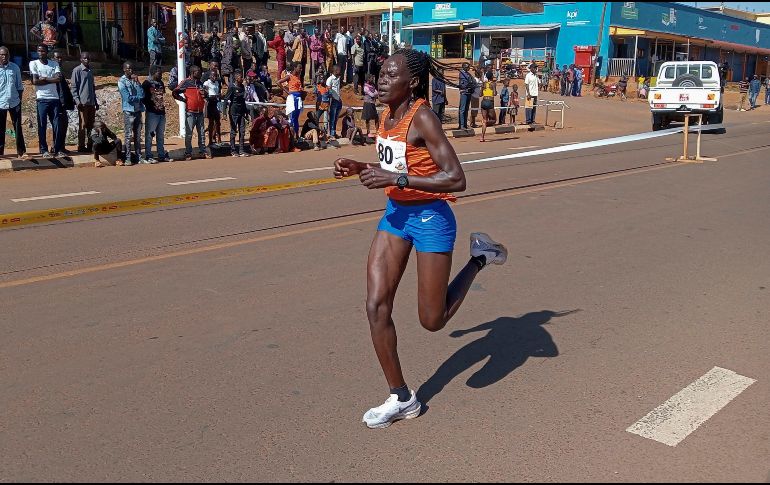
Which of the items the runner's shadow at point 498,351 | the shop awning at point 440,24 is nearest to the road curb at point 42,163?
the runner's shadow at point 498,351

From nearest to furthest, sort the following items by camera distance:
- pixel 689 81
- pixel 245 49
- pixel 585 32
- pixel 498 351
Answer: pixel 498 351
pixel 245 49
pixel 689 81
pixel 585 32

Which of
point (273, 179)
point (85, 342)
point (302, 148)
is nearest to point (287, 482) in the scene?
point (85, 342)

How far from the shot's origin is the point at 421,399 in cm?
422

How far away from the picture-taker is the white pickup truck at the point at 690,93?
24.7 m

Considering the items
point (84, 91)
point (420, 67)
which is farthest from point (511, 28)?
point (420, 67)

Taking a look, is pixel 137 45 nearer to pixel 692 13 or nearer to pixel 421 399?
pixel 421 399

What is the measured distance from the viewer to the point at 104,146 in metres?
14.5

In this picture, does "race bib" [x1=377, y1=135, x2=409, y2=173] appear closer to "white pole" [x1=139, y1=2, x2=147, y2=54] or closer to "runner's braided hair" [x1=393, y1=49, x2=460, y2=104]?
"runner's braided hair" [x1=393, y1=49, x2=460, y2=104]

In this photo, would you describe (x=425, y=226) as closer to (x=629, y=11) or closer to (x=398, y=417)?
(x=398, y=417)

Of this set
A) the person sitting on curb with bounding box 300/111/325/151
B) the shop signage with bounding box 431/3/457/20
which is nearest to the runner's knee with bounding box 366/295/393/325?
the person sitting on curb with bounding box 300/111/325/151

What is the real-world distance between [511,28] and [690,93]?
29290mm

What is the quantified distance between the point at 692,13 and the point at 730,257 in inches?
2317

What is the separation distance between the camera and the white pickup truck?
80.9ft

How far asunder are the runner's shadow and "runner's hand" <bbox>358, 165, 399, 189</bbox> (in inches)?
49.8
